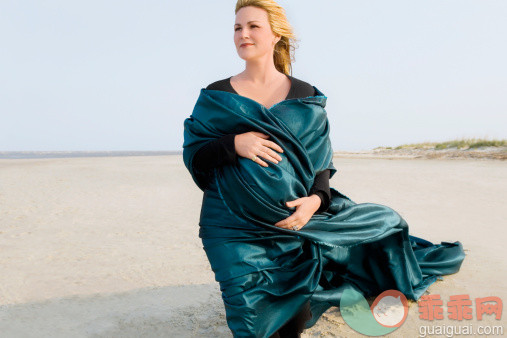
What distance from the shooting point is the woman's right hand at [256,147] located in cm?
200

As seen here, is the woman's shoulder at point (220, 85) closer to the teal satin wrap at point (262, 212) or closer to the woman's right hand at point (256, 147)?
the teal satin wrap at point (262, 212)

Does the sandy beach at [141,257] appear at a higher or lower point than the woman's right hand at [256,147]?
lower

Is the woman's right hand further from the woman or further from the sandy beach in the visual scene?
the sandy beach

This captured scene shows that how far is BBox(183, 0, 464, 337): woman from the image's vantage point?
80.4 inches

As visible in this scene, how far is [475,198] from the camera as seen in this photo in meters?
8.50

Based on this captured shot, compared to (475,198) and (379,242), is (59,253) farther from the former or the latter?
(475,198)

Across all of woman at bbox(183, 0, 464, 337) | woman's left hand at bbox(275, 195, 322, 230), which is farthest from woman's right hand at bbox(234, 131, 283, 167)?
woman's left hand at bbox(275, 195, 322, 230)

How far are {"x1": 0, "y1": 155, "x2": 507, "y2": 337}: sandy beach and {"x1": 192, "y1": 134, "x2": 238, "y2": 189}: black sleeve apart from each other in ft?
4.41

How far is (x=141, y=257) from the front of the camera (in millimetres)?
4766

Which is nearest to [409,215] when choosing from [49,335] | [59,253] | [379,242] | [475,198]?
[475,198]

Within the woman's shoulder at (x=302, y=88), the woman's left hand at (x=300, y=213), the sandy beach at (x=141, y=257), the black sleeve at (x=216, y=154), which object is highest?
the woman's shoulder at (x=302, y=88)

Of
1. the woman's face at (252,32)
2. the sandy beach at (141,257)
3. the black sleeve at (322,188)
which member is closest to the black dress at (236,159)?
the black sleeve at (322,188)

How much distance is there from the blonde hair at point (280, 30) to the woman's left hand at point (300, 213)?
0.85 m

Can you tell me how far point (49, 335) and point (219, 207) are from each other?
68.3 inches
